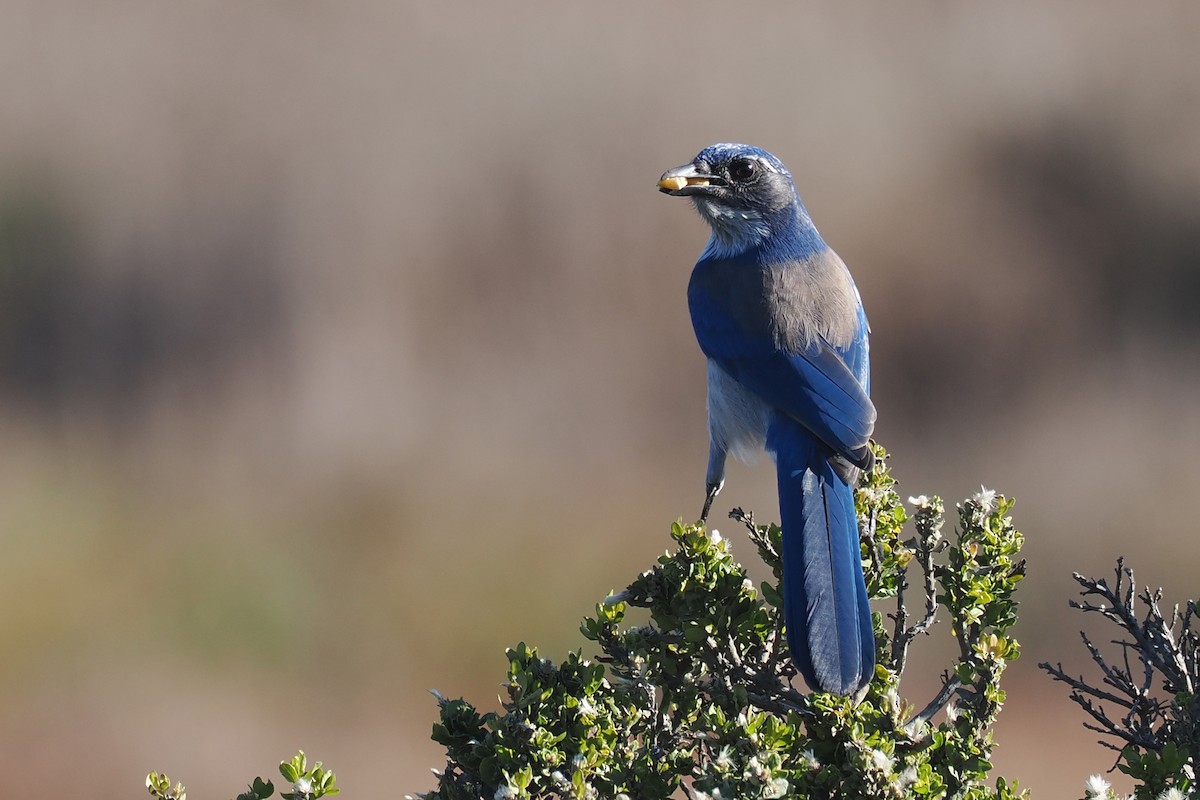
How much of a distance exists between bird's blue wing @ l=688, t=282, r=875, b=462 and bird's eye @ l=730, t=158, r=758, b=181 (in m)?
0.46

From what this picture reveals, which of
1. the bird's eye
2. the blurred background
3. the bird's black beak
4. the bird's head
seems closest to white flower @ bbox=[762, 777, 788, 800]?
the bird's black beak

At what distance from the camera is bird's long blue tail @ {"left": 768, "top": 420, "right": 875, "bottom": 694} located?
308 cm

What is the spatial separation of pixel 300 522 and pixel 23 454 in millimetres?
2387

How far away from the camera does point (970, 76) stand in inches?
538

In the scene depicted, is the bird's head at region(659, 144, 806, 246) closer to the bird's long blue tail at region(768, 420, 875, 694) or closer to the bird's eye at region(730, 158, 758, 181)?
the bird's eye at region(730, 158, 758, 181)

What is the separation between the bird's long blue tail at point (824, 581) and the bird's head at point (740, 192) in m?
1.40

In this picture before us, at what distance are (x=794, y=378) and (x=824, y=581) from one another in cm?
105

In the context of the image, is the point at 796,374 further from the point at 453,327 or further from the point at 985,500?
the point at 453,327

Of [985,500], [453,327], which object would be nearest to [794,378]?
[985,500]

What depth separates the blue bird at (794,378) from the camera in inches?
127

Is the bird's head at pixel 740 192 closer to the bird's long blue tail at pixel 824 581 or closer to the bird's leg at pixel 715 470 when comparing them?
the bird's leg at pixel 715 470

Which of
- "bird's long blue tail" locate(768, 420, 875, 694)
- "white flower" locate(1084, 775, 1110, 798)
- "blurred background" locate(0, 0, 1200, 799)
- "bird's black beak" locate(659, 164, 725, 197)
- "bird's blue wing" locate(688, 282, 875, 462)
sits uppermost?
"blurred background" locate(0, 0, 1200, 799)

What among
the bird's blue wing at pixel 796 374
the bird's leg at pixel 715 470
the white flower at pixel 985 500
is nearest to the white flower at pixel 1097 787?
the white flower at pixel 985 500

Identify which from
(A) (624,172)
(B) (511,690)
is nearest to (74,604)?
(A) (624,172)
